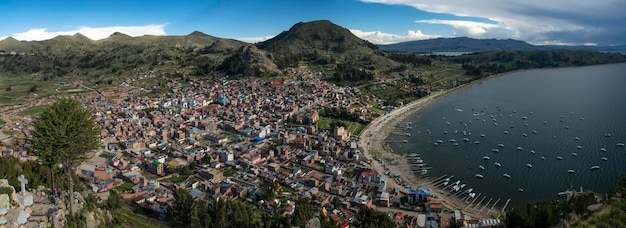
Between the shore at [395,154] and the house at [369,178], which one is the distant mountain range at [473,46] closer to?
the shore at [395,154]

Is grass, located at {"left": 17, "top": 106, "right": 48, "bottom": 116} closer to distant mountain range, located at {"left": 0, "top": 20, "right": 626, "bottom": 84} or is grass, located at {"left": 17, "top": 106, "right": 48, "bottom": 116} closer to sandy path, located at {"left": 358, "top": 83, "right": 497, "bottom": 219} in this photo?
distant mountain range, located at {"left": 0, "top": 20, "right": 626, "bottom": 84}

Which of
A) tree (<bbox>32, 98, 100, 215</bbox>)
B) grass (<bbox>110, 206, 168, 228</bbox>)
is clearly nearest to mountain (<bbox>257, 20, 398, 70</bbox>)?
grass (<bbox>110, 206, 168, 228</bbox>)

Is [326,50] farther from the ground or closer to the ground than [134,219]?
farther from the ground

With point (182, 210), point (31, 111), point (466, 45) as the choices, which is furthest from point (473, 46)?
point (182, 210)

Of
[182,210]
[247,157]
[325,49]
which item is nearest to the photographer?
[182,210]

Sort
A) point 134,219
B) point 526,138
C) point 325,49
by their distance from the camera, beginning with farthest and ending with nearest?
point 325,49
point 526,138
point 134,219

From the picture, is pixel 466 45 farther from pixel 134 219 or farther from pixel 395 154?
pixel 134 219

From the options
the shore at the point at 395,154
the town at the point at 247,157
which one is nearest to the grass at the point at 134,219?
the town at the point at 247,157

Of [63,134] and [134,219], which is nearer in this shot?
[63,134]
